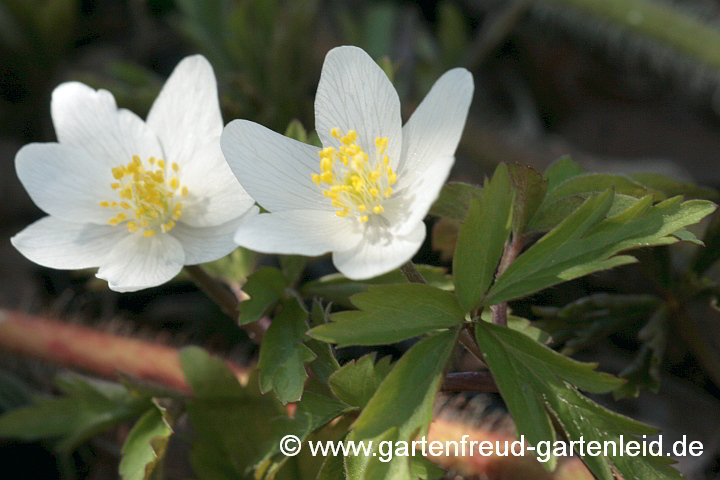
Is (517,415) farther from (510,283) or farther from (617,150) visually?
(617,150)

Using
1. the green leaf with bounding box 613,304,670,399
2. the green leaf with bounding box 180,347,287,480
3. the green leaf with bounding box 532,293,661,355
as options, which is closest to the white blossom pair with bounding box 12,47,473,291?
the green leaf with bounding box 180,347,287,480

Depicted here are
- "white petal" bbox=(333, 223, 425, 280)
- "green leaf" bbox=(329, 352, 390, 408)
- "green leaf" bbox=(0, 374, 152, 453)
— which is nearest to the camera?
"white petal" bbox=(333, 223, 425, 280)

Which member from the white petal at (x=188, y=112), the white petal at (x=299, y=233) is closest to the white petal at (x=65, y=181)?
the white petal at (x=188, y=112)

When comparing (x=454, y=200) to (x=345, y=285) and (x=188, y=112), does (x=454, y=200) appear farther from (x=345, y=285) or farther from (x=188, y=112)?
(x=188, y=112)

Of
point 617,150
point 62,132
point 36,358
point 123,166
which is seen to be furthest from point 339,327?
point 617,150

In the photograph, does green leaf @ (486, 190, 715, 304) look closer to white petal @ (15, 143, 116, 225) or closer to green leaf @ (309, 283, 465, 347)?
green leaf @ (309, 283, 465, 347)

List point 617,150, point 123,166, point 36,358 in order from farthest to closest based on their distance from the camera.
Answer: point 617,150 → point 36,358 → point 123,166

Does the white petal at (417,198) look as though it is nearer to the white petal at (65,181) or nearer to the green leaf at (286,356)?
the green leaf at (286,356)
